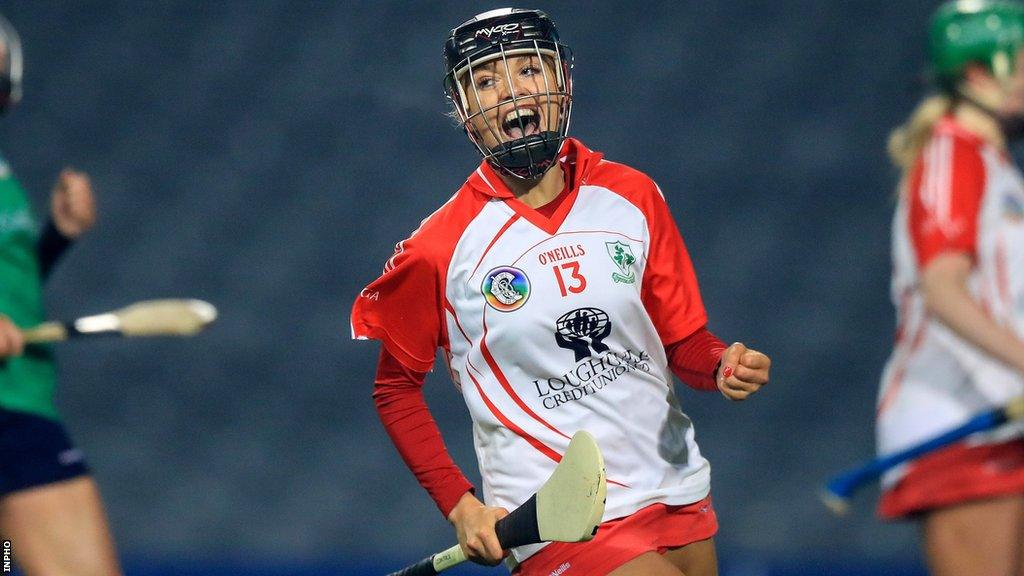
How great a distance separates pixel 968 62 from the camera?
1879mm

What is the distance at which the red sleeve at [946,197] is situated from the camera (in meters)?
1.80

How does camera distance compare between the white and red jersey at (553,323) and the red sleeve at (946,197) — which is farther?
the white and red jersey at (553,323)

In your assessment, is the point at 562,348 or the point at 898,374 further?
the point at 562,348

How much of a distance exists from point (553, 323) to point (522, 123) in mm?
297

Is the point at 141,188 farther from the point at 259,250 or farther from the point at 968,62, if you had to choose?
the point at 968,62

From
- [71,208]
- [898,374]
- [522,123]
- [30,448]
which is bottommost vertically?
[898,374]

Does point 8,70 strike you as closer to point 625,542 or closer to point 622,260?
point 622,260

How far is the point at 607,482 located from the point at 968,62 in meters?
0.76

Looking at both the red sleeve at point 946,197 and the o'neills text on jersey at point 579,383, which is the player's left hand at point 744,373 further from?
the red sleeve at point 946,197

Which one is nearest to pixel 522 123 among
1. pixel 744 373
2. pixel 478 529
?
pixel 744 373

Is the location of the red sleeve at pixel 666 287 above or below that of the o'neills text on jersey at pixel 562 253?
below

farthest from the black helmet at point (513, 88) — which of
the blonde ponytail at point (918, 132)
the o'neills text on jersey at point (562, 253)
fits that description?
the blonde ponytail at point (918, 132)

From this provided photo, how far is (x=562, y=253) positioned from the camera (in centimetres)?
210

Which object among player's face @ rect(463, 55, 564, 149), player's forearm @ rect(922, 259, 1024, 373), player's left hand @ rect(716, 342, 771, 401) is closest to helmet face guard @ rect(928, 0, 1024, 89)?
player's forearm @ rect(922, 259, 1024, 373)
